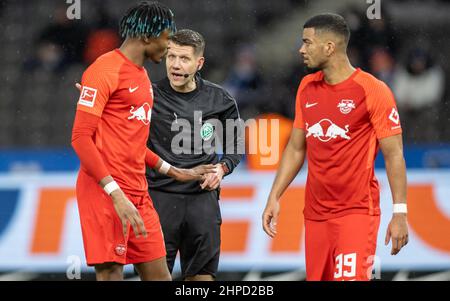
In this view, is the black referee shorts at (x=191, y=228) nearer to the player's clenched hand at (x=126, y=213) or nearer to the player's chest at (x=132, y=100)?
the player's chest at (x=132, y=100)

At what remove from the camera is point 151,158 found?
19.5 ft

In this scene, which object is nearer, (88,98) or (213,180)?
(88,98)

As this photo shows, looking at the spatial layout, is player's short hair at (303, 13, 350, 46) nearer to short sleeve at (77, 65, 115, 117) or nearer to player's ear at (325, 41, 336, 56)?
player's ear at (325, 41, 336, 56)

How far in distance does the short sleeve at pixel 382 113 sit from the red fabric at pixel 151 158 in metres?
1.31

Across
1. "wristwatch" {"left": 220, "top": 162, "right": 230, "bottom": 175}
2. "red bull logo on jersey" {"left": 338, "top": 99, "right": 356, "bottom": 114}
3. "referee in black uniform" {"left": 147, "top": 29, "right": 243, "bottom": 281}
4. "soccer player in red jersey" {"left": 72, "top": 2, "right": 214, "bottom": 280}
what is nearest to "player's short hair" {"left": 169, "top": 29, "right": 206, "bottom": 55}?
"referee in black uniform" {"left": 147, "top": 29, "right": 243, "bottom": 281}

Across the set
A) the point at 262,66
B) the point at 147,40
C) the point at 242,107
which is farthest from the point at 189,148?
the point at 262,66

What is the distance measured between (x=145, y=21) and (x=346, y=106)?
1263 millimetres

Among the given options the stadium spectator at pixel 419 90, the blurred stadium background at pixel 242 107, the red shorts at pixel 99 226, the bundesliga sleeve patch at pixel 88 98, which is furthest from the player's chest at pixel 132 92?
the stadium spectator at pixel 419 90

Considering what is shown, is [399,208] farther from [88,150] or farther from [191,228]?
[88,150]

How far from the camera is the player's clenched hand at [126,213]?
5062 millimetres

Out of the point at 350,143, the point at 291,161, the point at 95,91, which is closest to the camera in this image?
the point at 95,91

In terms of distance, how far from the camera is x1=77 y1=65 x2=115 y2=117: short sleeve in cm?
516

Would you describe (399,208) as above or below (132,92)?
below

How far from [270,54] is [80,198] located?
18.2ft
